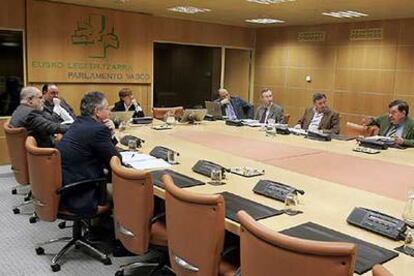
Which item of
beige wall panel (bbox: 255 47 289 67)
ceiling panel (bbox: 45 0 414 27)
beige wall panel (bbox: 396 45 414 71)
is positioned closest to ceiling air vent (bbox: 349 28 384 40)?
ceiling panel (bbox: 45 0 414 27)

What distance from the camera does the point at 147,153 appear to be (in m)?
3.70

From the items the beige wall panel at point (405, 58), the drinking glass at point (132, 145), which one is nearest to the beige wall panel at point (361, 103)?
the beige wall panel at point (405, 58)

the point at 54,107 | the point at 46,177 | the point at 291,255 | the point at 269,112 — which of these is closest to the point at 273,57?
the point at 269,112

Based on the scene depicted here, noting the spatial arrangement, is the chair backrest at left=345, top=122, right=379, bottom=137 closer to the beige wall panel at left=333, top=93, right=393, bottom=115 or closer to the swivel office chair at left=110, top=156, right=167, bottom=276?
the beige wall panel at left=333, top=93, right=393, bottom=115

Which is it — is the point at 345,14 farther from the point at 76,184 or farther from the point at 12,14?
the point at 76,184

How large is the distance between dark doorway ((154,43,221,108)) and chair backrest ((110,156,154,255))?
6339mm

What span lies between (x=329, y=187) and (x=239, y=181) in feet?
1.91

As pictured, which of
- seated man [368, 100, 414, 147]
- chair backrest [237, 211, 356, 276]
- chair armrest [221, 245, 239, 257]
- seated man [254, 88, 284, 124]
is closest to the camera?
chair backrest [237, 211, 356, 276]

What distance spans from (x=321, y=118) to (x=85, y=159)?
12.5ft

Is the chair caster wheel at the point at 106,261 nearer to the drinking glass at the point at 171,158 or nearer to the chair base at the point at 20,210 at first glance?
the drinking glass at the point at 171,158

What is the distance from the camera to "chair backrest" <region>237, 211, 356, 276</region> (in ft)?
4.50

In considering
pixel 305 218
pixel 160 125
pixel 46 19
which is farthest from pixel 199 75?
pixel 305 218

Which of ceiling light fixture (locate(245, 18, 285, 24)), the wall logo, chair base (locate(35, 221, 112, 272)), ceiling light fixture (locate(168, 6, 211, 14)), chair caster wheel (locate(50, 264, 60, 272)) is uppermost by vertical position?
ceiling light fixture (locate(245, 18, 285, 24))

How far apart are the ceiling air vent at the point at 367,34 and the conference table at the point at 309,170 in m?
4.05
